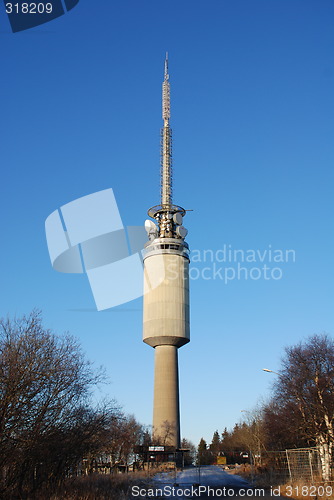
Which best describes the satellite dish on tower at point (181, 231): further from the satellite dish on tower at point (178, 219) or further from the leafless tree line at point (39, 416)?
the leafless tree line at point (39, 416)

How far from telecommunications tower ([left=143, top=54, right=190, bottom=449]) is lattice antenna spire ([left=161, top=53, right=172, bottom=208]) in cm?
78

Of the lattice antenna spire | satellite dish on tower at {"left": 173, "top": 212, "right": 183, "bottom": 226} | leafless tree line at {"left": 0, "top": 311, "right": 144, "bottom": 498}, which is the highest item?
the lattice antenna spire

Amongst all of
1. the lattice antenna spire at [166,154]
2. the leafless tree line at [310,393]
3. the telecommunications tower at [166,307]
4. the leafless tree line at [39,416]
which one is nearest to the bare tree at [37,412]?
the leafless tree line at [39,416]

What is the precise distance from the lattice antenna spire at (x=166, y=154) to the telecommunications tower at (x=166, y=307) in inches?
30.6

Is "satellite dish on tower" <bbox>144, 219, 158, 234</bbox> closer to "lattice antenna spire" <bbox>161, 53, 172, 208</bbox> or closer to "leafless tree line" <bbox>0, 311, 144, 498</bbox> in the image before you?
"lattice antenna spire" <bbox>161, 53, 172, 208</bbox>

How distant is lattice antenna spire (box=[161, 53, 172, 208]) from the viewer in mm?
83250

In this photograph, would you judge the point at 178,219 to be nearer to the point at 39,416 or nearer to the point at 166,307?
the point at 166,307

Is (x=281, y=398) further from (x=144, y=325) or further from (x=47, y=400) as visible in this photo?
(x=144, y=325)

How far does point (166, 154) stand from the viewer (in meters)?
84.1

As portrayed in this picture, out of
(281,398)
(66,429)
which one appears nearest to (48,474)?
(66,429)

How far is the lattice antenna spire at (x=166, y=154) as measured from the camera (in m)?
83.2

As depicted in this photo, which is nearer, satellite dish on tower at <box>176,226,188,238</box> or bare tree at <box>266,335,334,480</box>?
bare tree at <box>266,335,334,480</box>

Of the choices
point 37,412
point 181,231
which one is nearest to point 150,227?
point 181,231

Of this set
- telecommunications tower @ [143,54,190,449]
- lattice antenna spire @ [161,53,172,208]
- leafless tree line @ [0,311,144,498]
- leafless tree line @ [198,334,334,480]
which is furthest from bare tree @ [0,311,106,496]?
lattice antenna spire @ [161,53,172,208]
